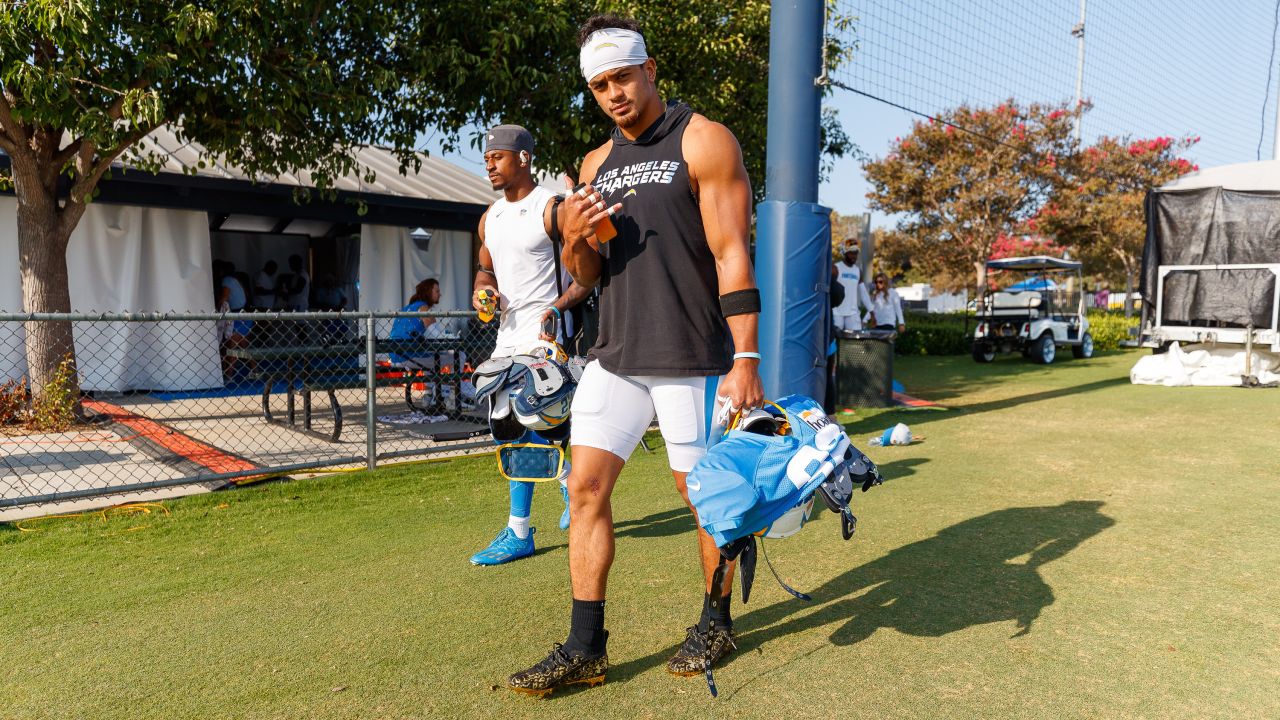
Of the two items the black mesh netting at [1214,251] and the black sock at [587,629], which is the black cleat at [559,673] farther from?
the black mesh netting at [1214,251]

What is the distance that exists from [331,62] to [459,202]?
5.29 m

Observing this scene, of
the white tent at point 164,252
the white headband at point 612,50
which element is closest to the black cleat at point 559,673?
the white headband at point 612,50

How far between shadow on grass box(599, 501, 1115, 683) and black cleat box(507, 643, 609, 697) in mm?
111

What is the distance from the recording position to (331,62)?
8.37 meters

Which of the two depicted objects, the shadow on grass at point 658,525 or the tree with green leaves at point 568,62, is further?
the tree with green leaves at point 568,62

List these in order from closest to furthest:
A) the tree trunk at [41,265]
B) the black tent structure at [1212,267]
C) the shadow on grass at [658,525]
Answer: the shadow on grass at [658,525]
the tree trunk at [41,265]
the black tent structure at [1212,267]

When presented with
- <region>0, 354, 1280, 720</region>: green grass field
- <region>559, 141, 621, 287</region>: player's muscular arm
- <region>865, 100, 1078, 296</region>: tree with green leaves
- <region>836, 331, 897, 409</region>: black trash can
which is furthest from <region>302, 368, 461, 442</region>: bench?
<region>865, 100, 1078, 296</region>: tree with green leaves

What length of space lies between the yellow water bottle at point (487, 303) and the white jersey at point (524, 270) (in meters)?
0.07

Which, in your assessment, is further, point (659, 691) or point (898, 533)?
point (898, 533)

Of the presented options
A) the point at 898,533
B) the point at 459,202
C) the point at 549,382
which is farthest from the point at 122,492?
the point at 459,202

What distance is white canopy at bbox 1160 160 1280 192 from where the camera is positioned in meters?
14.5

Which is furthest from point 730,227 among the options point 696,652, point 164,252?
point 164,252

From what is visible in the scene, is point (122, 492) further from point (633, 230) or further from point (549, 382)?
point (633, 230)

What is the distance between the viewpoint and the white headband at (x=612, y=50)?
2.70 metres
